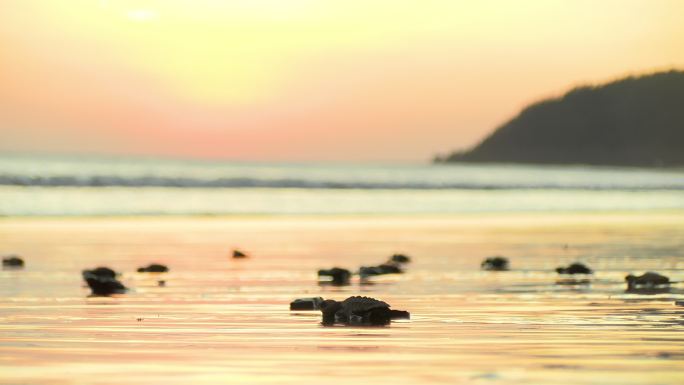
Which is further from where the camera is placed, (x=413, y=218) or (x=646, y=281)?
(x=413, y=218)

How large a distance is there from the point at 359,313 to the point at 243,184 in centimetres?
7805

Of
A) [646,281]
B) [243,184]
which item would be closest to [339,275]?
[646,281]

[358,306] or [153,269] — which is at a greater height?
[153,269]

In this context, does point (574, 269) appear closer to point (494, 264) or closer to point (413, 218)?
point (494, 264)

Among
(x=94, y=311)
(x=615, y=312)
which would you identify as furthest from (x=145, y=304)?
(x=615, y=312)

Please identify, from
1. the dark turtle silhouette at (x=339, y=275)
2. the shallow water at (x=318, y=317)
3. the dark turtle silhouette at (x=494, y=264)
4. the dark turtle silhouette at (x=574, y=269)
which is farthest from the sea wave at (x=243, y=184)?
the dark turtle silhouette at (x=574, y=269)

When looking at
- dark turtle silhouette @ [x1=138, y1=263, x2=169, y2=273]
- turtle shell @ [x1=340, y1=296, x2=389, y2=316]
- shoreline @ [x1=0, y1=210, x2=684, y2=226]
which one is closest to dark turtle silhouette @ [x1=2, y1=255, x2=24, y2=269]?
dark turtle silhouette @ [x1=138, y1=263, x2=169, y2=273]

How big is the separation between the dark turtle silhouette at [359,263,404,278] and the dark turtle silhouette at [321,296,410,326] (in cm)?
930

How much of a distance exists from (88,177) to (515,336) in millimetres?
77371

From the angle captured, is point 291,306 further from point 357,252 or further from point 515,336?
point 357,252

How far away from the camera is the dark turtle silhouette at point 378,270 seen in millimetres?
27547

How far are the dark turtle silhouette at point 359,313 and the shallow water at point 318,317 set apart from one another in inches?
12.9

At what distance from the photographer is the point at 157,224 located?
165 ft

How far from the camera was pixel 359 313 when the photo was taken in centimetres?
1797
